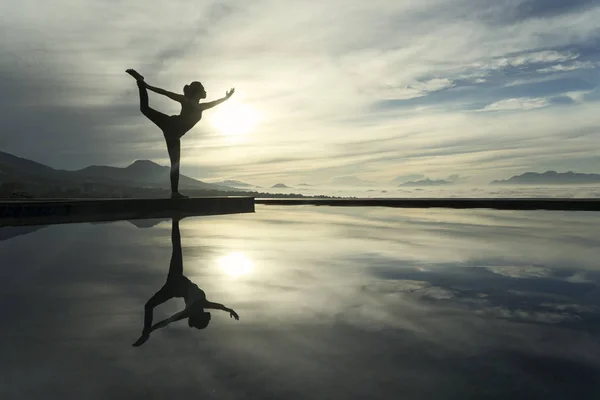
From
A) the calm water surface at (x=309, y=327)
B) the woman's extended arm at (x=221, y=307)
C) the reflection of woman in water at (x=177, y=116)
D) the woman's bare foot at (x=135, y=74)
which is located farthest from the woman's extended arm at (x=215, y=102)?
the woman's extended arm at (x=221, y=307)

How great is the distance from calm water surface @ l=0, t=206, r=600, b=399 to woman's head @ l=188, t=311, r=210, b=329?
0.25 ft

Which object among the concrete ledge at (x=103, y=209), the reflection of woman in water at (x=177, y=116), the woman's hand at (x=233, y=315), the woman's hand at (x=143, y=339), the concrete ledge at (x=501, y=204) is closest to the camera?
the woman's hand at (x=143, y=339)

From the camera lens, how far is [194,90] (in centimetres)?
1723

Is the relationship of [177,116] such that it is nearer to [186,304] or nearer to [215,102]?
[215,102]

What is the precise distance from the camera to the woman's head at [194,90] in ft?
56.5

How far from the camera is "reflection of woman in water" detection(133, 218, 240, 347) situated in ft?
13.4

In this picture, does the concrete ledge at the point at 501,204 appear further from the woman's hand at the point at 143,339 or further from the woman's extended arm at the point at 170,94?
the woman's hand at the point at 143,339

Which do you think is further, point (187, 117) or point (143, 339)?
point (187, 117)

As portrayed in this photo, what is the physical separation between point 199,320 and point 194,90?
14.6m

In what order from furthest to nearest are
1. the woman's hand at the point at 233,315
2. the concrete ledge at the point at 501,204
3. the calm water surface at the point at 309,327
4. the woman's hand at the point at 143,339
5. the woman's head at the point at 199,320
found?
the concrete ledge at the point at 501,204 → the woman's hand at the point at 233,315 → the woman's head at the point at 199,320 → the woman's hand at the point at 143,339 → the calm water surface at the point at 309,327

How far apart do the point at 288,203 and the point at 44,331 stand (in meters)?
29.2

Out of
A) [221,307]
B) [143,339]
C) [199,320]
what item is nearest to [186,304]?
[221,307]

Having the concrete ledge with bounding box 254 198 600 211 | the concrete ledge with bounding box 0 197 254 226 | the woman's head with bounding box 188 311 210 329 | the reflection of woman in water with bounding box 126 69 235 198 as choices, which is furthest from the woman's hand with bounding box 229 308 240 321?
the concrete ledge with bounding box 254 198 600 211

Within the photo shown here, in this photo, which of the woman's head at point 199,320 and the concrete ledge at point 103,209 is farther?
the concrete ledge at point 103,209
